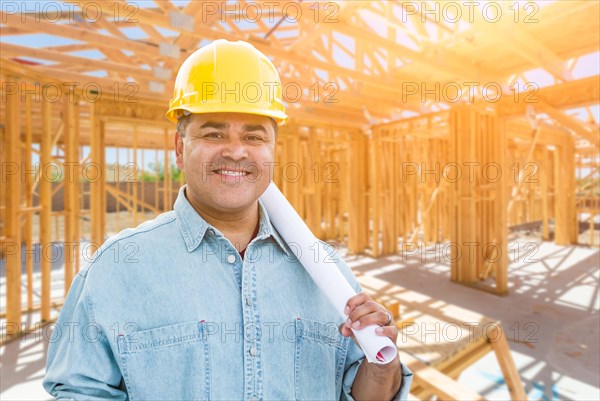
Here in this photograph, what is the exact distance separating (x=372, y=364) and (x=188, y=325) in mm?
714

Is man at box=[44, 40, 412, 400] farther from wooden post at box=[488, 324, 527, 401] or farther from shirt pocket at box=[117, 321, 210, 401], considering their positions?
wooden post at box=[488, 324, 527, 401]

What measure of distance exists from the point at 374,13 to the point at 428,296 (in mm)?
4823

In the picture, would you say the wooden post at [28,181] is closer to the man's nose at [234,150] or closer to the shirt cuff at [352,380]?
the man's nose at [234,150]

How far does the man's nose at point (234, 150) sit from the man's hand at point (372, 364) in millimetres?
669

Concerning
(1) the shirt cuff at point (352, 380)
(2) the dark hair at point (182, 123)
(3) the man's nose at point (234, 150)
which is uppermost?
(2) the dark hair at point (182, 123)

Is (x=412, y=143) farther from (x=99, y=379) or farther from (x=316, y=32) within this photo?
(x=99, y=379)

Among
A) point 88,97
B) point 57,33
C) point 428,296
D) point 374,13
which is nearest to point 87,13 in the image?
point 57,33

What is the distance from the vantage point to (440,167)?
1142cm

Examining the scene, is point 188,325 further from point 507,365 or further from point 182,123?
point 507,365

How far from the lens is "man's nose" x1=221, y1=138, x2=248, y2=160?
1.29 m

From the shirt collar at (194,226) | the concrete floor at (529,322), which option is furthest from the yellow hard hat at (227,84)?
the concrete floor at (529,322)

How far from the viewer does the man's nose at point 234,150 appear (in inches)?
50.9

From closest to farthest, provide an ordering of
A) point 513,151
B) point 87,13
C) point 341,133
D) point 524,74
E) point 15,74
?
1. point 87,13
2. point 15,74
3. point 524,74
4. point 341,133
5. point 513,151

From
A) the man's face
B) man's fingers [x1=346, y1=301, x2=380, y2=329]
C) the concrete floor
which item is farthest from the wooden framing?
the man's face
